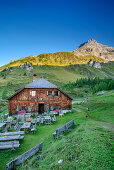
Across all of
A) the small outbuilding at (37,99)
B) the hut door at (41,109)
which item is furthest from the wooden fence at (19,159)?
the hut door at (41,109)

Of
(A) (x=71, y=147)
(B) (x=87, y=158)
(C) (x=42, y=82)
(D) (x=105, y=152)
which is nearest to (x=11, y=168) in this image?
(A) (x=71, y=147)

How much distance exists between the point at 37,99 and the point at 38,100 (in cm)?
32

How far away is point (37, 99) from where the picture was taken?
2566cm

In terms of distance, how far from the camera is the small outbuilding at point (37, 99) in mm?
24969

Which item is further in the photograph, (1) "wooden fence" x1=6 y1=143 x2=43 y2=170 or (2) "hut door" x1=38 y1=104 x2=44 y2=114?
(2) "hut door" x1=38 y1=104 x2=44 y2=114

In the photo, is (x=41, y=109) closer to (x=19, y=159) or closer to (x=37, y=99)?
(x=37, y=99)

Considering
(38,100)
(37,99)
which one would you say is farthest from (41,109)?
(37,99)

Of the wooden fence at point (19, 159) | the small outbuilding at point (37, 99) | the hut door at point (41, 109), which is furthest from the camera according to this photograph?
the hut door at point (41, 109)

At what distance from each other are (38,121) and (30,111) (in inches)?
319

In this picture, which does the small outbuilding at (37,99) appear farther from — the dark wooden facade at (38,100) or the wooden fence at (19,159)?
the wooden fence at (19,159)

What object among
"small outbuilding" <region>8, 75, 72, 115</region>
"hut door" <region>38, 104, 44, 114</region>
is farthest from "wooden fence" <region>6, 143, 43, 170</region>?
"hut door" <region>38, 104, 44, 114</region>

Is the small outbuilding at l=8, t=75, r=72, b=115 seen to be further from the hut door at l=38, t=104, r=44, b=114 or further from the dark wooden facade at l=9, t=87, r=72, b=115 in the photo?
the hut door at l=38, t=104, r=44, b=114

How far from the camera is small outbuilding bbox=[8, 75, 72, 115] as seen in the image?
25.0 meters

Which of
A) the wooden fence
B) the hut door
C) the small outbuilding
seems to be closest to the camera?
the wooden fence
